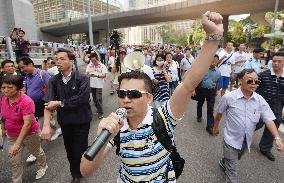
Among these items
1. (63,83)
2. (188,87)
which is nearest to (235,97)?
(188,87)

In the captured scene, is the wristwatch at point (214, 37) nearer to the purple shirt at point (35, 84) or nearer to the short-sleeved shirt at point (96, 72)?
the purple shirt at point (35, 84)

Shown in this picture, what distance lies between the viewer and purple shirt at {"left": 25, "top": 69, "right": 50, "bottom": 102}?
16.7 feet

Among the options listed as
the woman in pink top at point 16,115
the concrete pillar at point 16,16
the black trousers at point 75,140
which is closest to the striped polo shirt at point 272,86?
the black trousers at point 75,140

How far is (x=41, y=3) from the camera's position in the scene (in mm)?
132375

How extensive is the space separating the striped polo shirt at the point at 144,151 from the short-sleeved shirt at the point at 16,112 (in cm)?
222

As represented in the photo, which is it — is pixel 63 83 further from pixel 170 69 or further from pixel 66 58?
pixel 170 69

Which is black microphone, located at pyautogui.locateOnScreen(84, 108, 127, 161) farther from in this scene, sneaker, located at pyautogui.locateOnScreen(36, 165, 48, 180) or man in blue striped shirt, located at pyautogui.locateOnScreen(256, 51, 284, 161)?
man in blue striped shirt, located at pyautogui.locateOnScreen(256, 51, 284, 161)

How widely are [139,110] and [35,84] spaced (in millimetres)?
3884

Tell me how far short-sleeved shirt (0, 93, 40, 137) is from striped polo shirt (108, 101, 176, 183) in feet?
7.29

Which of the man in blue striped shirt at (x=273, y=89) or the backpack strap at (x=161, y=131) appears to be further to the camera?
the man in blue striped shirt at (x=273, y=89)

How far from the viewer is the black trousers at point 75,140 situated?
3826 millimetres

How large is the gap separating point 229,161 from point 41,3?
481ft

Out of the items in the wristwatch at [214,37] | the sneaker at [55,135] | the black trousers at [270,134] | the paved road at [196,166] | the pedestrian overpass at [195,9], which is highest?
the pedestrian overpass at [195,9]

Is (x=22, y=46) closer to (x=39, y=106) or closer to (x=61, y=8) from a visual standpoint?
(x=39, y=106)
